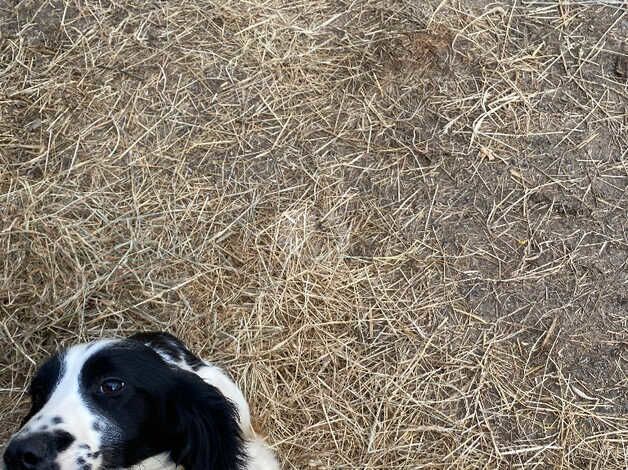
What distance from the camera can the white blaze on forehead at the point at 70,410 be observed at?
8.28 feet

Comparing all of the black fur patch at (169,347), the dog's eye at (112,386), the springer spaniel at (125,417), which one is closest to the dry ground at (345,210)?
the black fur patch at (169,347)

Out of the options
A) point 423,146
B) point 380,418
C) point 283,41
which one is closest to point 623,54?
point 423,146

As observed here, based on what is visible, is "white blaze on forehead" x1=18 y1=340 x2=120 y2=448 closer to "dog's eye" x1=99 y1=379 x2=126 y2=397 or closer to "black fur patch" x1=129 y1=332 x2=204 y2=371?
"dog's eye" x1=99 y1=379 x2=126 y2=397

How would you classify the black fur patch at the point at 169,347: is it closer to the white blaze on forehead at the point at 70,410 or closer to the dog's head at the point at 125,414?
the dog's head at the point at 125,414

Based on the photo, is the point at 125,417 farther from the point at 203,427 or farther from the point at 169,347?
the point at 169,347

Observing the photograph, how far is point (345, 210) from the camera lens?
401 centimetres

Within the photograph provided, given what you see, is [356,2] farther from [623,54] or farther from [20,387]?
[20,387]

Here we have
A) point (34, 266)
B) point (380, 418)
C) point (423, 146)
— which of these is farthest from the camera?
point (423, 146)

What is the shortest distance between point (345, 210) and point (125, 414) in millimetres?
1764

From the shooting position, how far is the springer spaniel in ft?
8.27

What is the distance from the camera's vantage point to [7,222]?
3.88 m

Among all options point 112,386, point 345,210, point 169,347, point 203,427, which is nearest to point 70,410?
point 112,386

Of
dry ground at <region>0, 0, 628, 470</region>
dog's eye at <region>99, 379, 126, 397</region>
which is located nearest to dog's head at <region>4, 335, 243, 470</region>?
dog's eye at <region>99, 379, 126, 397</region>

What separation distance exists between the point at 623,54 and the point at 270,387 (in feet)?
9.43
